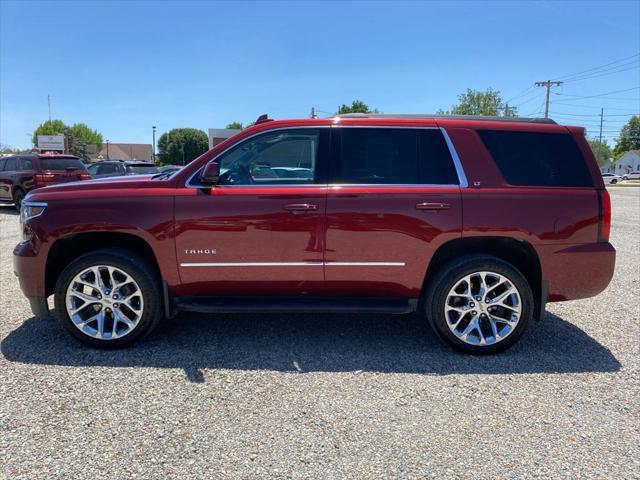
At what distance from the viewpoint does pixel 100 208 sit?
3.62m

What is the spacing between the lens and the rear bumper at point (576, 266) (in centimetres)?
366

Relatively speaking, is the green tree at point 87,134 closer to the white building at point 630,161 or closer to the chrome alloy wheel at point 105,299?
the chrome alloy wheel at point 105,299

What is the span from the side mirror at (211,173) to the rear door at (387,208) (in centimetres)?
89

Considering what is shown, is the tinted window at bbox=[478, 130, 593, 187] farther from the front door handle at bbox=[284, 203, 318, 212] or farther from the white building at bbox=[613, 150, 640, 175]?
the white building at bbox=[613, 150, 640, 175]

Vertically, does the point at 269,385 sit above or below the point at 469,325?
below

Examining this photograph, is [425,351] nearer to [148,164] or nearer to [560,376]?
[560,376]

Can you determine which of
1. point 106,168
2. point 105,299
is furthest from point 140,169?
point 105,299

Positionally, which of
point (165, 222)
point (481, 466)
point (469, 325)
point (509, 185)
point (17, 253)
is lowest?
point (481, 466)

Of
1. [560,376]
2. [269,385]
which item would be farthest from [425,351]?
[269,385]

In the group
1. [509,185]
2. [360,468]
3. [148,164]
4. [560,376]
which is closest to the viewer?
[360,468]

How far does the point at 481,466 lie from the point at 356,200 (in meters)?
2.01

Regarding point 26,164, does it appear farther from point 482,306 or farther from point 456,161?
point 482,306

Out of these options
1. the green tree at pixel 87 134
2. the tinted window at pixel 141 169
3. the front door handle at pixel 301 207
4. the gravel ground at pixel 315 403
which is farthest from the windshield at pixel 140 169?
the green tree at pixel 87 134

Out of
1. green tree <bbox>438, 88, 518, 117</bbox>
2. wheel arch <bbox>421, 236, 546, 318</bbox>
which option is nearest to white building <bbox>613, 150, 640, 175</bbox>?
green tree <bbox>438, 88, 518, 117</bbox>
